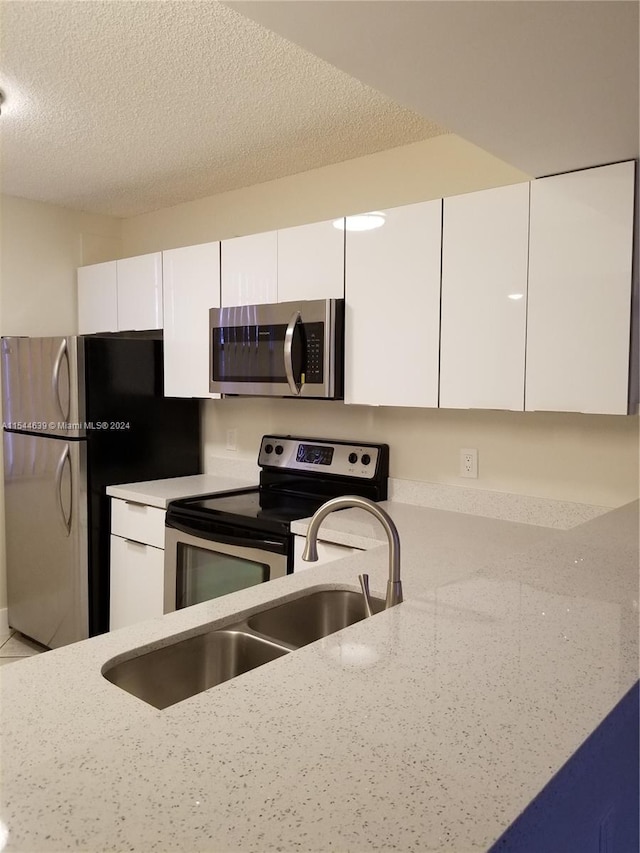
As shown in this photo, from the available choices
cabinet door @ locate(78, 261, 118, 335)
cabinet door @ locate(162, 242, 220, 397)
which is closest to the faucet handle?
cabinet door @ locate(162, 242, 220, 397)

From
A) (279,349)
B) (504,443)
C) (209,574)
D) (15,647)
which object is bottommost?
(15,647)

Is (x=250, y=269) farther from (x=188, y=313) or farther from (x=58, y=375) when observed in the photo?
(x=58, y=375)

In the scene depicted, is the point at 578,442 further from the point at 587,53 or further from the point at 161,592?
the point at 161,592

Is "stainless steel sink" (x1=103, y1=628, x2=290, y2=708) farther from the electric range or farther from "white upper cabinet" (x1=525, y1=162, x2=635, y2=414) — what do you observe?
"white upper cabinet" (x1=525, y1=162, x2=635, y2=414)

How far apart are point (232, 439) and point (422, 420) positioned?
122 centimetres

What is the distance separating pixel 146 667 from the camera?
1.30 metres

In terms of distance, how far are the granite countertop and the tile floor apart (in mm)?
1065

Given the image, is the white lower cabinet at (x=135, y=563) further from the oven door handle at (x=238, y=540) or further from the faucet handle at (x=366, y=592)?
the faucet handle at (x=366, y=592)

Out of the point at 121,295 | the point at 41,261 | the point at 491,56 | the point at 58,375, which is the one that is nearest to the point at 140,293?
the point at 121,295

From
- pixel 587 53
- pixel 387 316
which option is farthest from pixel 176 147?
pixel 587 53

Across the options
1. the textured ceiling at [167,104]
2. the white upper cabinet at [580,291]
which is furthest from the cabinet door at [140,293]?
the white upper cabinet at [580,291]

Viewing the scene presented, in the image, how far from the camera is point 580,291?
1.99 meters

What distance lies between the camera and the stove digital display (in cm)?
305

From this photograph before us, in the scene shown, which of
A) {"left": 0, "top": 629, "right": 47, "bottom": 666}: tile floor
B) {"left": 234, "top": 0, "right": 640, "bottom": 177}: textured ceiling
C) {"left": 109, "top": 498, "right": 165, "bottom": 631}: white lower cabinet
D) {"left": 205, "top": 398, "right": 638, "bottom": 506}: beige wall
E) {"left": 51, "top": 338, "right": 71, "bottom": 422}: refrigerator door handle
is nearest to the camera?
{"left": 234, "top": 0, "right": 640, "bottom": 177}: textured ceiling
